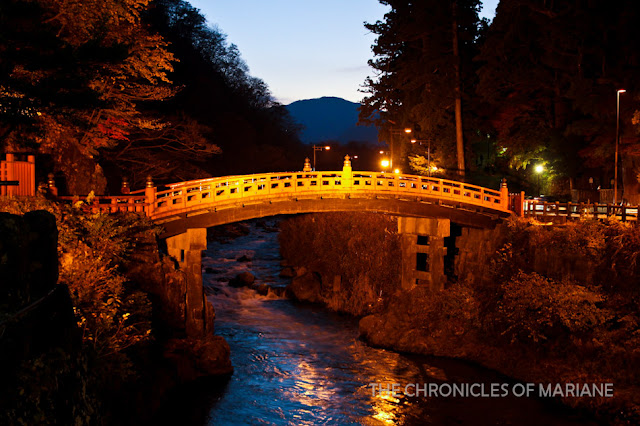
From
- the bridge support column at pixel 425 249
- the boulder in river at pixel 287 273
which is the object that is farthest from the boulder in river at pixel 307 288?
the bridge support column at pixel 425 249

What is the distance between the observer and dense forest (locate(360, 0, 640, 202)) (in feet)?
104

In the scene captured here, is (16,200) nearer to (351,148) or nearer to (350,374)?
(350,374)

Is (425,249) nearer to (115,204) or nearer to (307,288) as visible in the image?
(307,288)

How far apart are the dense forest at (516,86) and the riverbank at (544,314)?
11125 mm

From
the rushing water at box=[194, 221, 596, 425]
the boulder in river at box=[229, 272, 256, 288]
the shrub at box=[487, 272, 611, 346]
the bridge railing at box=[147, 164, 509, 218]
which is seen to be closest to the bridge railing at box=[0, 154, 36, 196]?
the bridge railing at box=[147, 164, 509, 218]

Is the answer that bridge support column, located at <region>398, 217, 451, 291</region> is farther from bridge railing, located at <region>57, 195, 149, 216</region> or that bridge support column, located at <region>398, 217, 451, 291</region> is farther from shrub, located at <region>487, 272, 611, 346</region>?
bridge railing, located at <region>57, 195, 149, 216</region>

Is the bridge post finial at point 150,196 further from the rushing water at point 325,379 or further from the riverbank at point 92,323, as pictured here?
the rushing water at point 325,379

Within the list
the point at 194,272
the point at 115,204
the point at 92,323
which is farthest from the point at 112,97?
the point at 92,323

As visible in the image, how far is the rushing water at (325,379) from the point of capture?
56.6 ft

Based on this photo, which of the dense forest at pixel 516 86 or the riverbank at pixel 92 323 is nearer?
the riverbank at pixel 92 323

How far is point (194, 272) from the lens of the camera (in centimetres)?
2228

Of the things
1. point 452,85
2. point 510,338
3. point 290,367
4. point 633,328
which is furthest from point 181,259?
point 452,85

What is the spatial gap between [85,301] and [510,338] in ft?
50.7

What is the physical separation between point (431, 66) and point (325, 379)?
83.0ft
